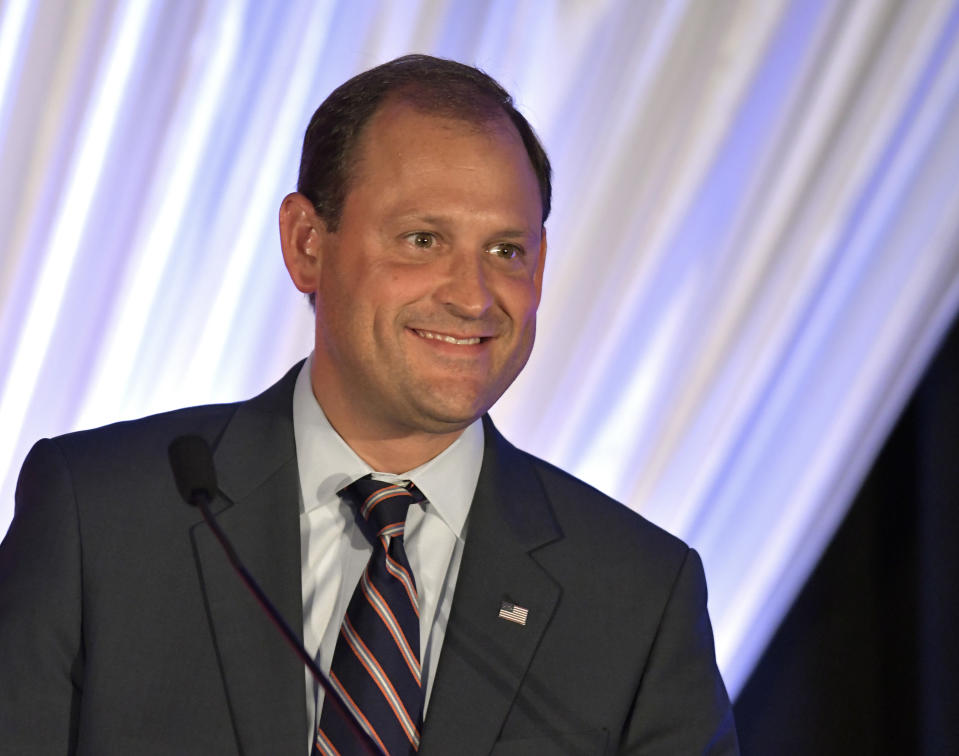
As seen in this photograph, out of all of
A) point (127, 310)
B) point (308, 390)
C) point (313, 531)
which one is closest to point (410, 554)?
point (313, 531)

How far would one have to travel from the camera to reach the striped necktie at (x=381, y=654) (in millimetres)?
1495

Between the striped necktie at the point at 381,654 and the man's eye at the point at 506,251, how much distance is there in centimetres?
38

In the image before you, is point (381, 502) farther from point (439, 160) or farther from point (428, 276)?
point (439, 160)

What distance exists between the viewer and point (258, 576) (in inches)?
62.0

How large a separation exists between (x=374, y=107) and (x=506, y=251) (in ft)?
0.97

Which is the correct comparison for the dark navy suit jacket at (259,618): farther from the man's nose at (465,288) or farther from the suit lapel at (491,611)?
the man's nose at (465,288)

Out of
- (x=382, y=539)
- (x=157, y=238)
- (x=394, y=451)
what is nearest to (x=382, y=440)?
(x=394, y=451)

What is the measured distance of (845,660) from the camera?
252 centimetres

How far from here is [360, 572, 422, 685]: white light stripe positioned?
155cm

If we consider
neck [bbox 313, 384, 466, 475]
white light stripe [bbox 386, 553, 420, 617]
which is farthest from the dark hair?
white light stripe [bbox 386, 553, 420, 617]

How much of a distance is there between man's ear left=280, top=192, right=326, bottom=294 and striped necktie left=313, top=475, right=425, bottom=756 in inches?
14.3

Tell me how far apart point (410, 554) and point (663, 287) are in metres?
0.99

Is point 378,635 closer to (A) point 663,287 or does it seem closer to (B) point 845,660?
(A) point 663,287

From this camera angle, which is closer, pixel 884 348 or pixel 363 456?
pixel 363 456
